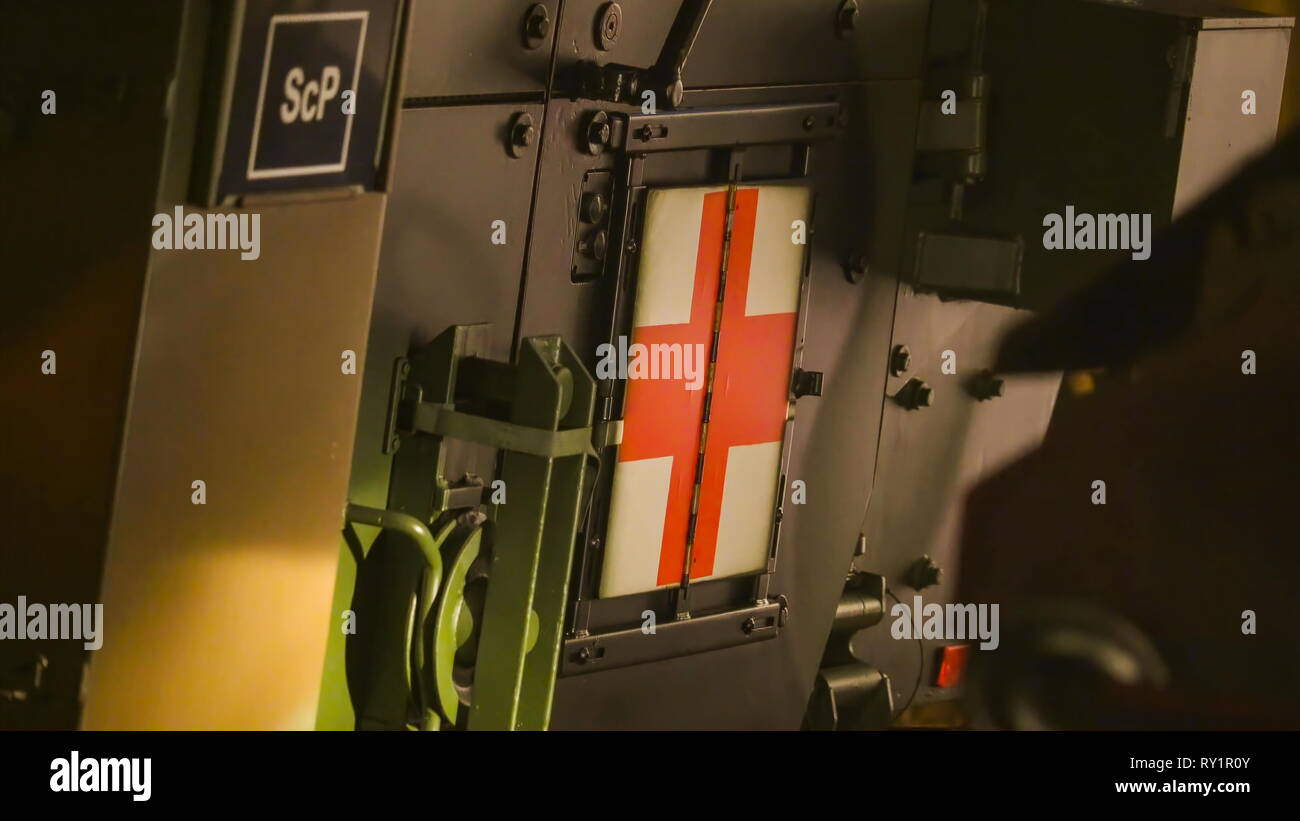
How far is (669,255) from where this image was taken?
3.01 m

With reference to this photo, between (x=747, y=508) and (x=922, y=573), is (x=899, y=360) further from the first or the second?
(x=747, y=508)

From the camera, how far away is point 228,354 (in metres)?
1.96

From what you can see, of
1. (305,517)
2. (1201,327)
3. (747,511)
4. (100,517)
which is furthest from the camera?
(1201,327)

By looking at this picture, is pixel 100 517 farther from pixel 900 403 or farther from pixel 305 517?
pixel 900 403

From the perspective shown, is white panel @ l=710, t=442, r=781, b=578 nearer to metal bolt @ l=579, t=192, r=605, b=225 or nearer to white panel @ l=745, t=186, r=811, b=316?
white panel @ l=745, t=186, r=811, b=316

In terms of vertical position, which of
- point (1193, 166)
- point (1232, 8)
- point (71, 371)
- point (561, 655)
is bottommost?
point (561, 655)

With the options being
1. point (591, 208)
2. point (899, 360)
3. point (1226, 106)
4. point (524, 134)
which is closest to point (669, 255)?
point (591, 208)

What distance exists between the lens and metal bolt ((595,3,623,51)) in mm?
2801

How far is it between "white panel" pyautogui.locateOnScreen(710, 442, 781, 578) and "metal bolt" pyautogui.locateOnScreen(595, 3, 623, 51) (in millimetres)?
826

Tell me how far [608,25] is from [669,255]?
413 millimetres

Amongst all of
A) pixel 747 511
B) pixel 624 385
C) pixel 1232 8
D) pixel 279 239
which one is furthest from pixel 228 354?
pixel 1232 8

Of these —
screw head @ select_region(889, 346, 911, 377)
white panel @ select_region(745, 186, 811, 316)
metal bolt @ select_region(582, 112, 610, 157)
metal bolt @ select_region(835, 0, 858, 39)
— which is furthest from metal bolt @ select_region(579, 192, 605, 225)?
screw head @ select_region(889, 346, 911, 377)

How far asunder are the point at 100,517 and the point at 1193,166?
96.2 inches

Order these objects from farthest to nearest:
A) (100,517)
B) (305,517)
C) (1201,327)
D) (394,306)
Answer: (1201,327) < (394,306) < (305,517) < (100,517)
